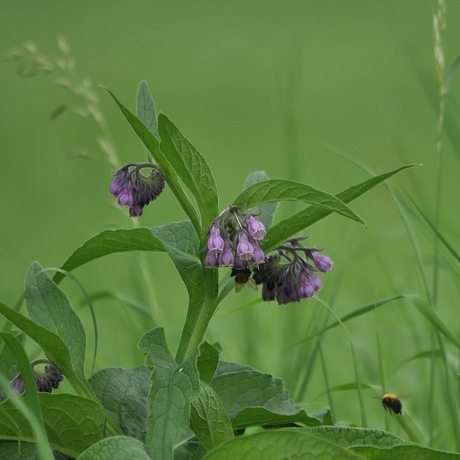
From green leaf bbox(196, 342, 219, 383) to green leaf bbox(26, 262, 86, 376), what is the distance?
0.18 metres

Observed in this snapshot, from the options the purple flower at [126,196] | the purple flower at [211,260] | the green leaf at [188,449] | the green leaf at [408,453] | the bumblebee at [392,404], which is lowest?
the green leaf at [188,449]

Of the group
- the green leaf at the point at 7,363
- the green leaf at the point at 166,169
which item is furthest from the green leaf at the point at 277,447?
the green leaf at the point at 7,363

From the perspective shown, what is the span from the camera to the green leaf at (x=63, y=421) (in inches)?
48.7

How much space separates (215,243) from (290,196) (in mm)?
117

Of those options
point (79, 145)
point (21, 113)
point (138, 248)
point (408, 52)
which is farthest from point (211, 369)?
point (21, 113)

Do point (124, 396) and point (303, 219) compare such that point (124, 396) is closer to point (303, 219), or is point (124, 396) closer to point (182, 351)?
point (182, 351)

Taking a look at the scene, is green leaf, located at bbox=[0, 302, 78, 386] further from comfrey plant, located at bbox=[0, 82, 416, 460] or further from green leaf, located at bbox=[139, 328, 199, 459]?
green leaf, located at bbox=[139, 328, 199, 459]

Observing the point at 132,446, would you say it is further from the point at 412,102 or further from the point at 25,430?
the point at 412,102

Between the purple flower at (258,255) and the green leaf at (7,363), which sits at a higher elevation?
the purple flower at (258,255)

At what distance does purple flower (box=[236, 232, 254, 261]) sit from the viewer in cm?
122

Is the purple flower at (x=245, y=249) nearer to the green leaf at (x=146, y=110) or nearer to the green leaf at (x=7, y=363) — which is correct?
the green leaf at (x=146, y=110)

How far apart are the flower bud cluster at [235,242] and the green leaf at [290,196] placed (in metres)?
0.02

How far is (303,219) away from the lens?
129cm

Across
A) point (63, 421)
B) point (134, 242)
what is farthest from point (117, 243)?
point (63, 421)
